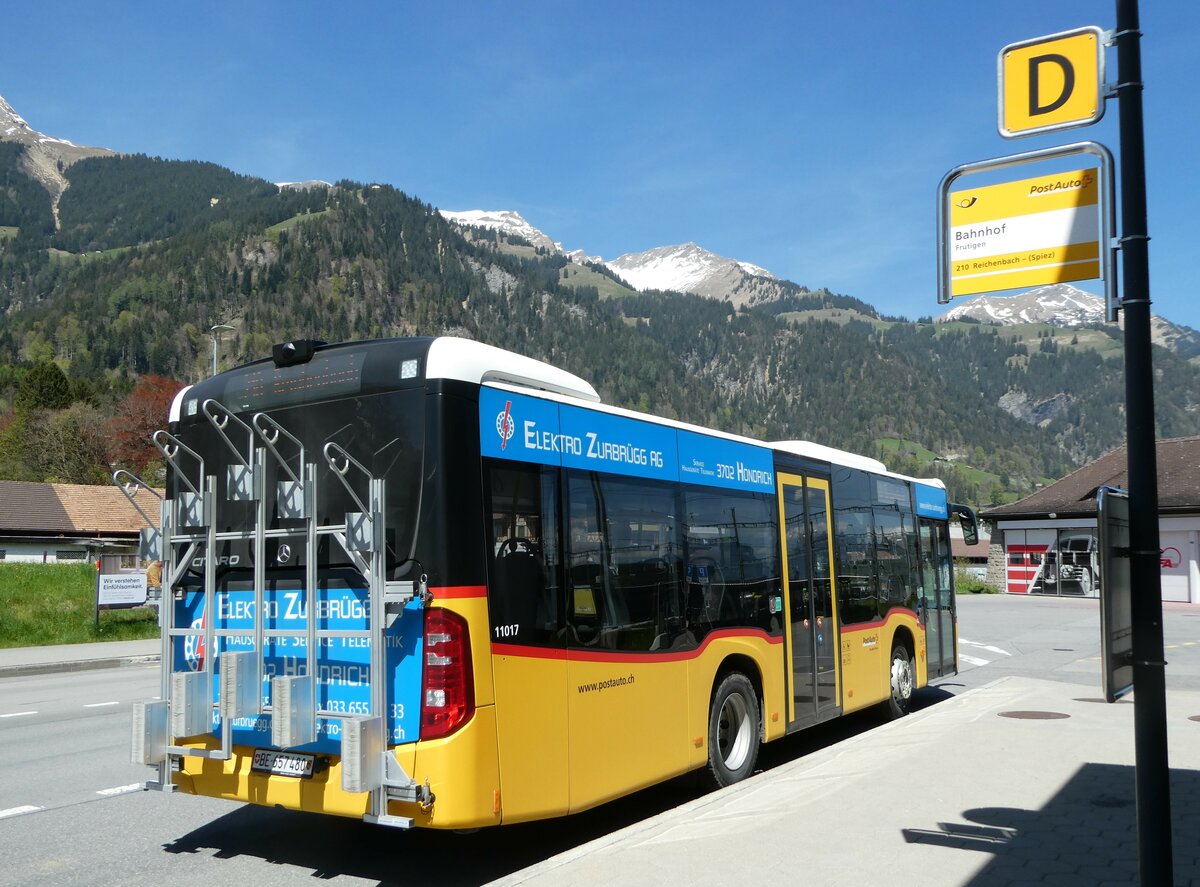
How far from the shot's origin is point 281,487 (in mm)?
5945

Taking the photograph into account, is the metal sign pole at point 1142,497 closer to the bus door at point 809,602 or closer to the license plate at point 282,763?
the license plate at point 282,763

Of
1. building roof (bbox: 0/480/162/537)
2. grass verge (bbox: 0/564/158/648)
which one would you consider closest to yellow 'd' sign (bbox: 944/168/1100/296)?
grass verge (bbox: 0/564/158/648)

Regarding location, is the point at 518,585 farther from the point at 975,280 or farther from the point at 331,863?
the point at 975,280

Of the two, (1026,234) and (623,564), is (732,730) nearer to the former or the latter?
(623,564)

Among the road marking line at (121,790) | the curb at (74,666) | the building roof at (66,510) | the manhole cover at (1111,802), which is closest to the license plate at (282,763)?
the road marking line at (121,790)

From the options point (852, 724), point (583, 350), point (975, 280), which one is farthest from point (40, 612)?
point (583, 350)

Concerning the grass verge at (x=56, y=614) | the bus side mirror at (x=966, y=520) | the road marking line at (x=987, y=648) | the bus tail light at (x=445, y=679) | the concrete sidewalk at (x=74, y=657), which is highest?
the bus side mirror at (x=966, y=520)

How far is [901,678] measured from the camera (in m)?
12.3

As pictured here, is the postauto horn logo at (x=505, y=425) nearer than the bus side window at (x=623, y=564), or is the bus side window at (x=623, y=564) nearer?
the postauto horn logo at (x=505, y=425)

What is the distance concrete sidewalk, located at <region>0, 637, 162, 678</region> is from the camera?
1947cm

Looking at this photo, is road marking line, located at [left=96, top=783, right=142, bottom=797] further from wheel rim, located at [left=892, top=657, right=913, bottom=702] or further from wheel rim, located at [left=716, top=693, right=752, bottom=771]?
wheel rim, located at [left=892, top=657, right=913, bottom=702]

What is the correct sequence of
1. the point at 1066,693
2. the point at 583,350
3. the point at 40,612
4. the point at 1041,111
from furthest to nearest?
the point at 583,350
the point at 40,612
the point at 1066,693
the point at 1041,111

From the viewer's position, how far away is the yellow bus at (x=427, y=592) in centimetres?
561

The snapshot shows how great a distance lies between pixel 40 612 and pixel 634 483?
2397 centimetres
